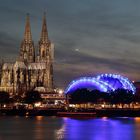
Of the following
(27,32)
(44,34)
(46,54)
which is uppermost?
(27,32)

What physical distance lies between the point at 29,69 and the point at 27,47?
8226 mm

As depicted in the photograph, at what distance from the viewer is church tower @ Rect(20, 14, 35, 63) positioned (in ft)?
595

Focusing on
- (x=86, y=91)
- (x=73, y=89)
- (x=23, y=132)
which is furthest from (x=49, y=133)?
(x=73, y=89)

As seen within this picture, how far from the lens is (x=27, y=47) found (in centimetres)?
18225

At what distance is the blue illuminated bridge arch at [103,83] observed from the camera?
16800cm

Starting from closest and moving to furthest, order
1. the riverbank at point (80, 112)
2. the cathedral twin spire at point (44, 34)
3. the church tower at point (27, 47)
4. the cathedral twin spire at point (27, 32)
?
1. the riverbank at point (80, 112)
2. the cathedral twin spire at point (27, 32)
3. the cathedral twin spire at point (44, 34)
4. the church tower at point (27, 47)

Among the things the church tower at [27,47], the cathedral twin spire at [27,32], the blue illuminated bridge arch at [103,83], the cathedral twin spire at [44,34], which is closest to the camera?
the blue illuminated bridge arch at [103,83]

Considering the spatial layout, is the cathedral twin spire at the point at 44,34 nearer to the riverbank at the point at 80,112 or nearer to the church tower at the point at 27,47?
the church tower at the point at 27,47

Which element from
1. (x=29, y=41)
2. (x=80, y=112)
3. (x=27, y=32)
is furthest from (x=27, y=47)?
(x=80, y=112)

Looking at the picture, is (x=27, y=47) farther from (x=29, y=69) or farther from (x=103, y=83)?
(x=103, y=83)

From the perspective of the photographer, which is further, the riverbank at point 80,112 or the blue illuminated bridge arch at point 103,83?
the blue illuminated bridge arch at point 103,83

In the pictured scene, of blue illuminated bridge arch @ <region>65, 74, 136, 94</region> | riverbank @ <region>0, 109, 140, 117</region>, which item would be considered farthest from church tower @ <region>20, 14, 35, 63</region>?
riverbank @ <region>0, 109, 140, 117</region>

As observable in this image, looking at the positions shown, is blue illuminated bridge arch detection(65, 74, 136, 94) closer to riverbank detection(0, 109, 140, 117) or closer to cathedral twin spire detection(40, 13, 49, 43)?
cathedral twin spire detection(40, 13, 49, 43)

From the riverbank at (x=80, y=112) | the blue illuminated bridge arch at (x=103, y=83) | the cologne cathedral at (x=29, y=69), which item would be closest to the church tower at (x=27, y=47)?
the cologne cathedral at (x=29, y=69)
